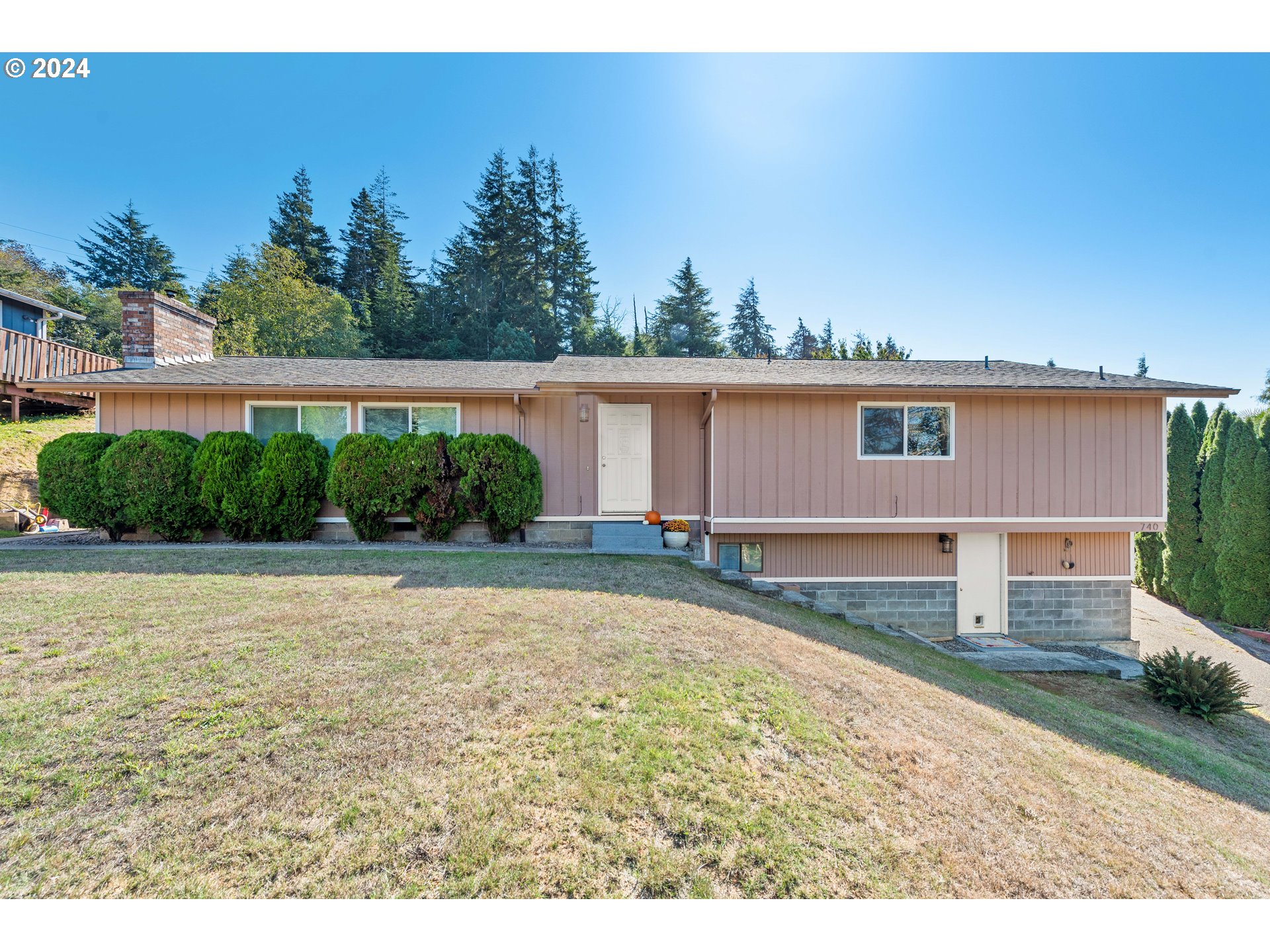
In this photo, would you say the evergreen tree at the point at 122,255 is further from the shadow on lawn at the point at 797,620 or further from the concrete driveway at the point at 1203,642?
the concrete driveway at the point at 1203,642

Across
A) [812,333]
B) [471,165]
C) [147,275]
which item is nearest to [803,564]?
[471,165]

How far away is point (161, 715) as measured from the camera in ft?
8.91

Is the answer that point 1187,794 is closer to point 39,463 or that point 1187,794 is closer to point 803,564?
point 803,564

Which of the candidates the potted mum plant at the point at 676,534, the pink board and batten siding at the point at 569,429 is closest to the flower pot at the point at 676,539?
the potted mum plant at the point at 676,534

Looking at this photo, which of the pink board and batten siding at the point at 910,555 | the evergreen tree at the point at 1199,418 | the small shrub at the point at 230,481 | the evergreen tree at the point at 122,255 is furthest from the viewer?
the evergreen tree at the point at 122,255

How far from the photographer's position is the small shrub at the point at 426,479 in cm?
794

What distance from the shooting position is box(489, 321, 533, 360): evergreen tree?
77.5ft

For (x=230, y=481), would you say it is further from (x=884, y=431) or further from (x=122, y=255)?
(x=122, y=255)

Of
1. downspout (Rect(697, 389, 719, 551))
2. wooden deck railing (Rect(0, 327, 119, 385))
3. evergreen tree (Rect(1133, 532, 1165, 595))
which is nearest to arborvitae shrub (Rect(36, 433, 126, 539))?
wooden deck railing (Rect(0, 327, 119, 385))

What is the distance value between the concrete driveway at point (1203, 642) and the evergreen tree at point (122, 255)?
43609 millimetres

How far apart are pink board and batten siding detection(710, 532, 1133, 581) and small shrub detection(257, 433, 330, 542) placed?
6.48 metres

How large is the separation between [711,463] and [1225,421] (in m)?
13.2

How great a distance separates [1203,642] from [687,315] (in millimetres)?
24982

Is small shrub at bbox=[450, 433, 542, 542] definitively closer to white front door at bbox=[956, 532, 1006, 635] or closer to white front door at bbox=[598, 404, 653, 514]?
white front door at bbox=[598, 404, 653, 514]
